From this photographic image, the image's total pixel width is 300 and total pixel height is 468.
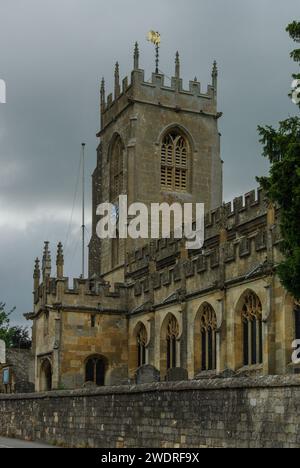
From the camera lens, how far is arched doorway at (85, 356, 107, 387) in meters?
34.5

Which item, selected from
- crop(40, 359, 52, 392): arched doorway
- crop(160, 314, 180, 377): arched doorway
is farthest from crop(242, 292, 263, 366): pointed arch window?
crop(40, 359, 52, 392): arched doorway

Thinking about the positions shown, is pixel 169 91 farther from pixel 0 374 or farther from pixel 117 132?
pixel 0 374

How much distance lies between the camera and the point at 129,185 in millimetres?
43188

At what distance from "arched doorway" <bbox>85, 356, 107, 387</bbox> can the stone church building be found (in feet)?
0.15

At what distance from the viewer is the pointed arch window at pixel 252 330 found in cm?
2606


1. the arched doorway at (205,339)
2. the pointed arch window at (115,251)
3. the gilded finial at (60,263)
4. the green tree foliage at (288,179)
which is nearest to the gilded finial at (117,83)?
the pointed arch window at (115,251)

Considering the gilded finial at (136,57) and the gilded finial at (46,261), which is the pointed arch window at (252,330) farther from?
the gilded finial at (136,57)

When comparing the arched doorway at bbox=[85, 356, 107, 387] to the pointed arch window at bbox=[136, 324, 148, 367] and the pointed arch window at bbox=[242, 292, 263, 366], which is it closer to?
the pointed arch window at bbox=[136, 324, 148, 367]

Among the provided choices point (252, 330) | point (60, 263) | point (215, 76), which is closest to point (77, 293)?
point (60, 263)

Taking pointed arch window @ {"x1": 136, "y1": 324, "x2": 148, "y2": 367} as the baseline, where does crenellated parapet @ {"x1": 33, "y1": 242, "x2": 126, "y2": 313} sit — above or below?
above

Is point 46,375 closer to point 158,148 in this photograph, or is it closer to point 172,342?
point 172,342

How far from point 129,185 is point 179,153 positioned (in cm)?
386

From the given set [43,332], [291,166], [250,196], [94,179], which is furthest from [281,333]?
[94,179]

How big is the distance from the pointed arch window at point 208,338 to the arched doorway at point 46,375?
845 centimetres
